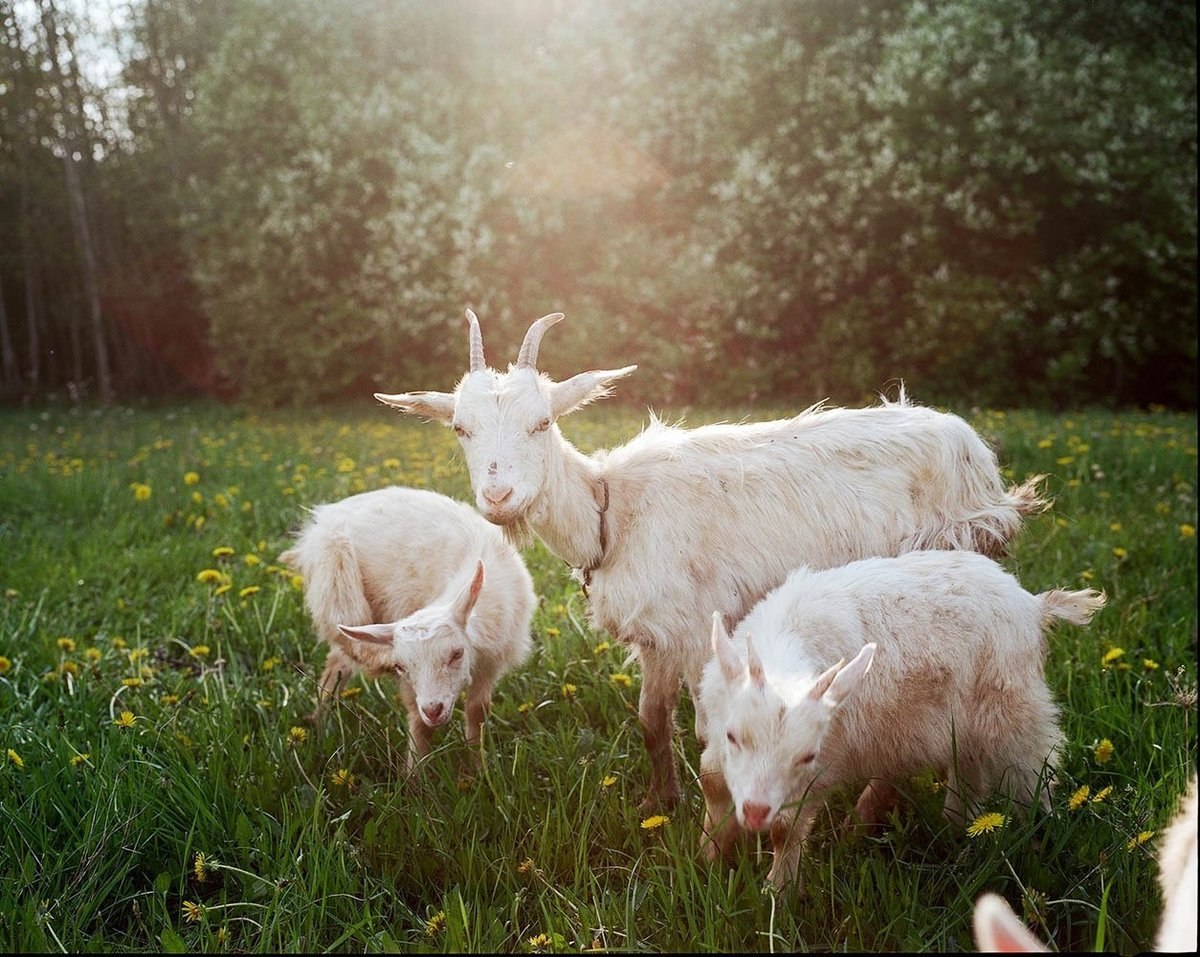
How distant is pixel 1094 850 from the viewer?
257 centimetres

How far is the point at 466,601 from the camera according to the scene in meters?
3.35

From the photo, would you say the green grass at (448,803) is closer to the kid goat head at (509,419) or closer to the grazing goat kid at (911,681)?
the grazing goat kid at (911,681)

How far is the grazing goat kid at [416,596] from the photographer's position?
3285mm

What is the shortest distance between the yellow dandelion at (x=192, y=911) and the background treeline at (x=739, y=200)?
10.9m

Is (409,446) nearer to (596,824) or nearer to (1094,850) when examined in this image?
(596,824)

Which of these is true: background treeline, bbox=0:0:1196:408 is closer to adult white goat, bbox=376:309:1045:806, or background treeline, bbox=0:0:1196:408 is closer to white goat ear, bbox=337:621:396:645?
adult white goat, bbox=376:309:1045:806

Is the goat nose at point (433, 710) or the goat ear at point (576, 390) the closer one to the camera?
the goat nose at point (433, 710)

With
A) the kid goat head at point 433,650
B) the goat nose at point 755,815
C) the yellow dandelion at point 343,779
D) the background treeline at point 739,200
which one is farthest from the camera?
the background treeline at point 739,200

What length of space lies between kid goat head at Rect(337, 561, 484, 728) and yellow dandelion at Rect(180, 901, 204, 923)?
87cm

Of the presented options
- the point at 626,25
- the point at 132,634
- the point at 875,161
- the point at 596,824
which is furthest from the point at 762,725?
the point at 626,25

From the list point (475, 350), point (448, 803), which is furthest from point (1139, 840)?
point (475, 350)

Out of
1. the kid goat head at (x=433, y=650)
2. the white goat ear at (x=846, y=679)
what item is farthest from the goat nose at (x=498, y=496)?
the white goat ear at (x=846, y=679)

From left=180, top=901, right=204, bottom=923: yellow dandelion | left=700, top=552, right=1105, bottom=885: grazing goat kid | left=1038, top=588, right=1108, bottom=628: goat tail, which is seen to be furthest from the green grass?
Answer: left=1038, top=588, right=1108, bottom=628: goat tail

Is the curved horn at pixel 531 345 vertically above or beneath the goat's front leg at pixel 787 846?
above
